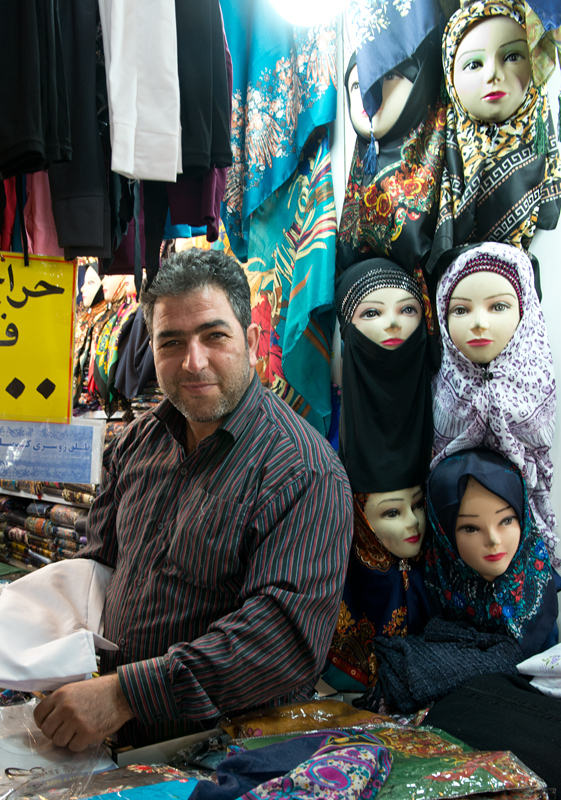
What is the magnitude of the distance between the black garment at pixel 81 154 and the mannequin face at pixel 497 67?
1.03m

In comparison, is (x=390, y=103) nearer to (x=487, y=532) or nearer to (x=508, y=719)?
(x=487, y=532)

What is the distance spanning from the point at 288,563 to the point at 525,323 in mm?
990

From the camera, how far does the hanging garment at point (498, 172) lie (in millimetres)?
1667

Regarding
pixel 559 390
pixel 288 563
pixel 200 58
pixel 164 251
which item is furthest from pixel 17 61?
pixel 164 251

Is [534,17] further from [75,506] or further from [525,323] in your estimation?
[75,506]

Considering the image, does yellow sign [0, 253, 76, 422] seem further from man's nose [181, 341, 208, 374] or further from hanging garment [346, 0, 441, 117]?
hanging garment [346, 0, 441, 117]

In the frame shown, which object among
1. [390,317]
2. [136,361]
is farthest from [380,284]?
[136,361]

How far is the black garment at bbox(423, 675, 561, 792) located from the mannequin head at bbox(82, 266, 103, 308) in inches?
123

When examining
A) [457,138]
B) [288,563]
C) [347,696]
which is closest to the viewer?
[288,563]

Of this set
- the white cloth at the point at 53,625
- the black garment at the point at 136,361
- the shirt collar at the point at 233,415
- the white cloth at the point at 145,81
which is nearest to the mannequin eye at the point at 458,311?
the shirt collar at the point at 233,415

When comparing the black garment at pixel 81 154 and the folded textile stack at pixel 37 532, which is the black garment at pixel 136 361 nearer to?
the folded textile stack at pixel 37 532

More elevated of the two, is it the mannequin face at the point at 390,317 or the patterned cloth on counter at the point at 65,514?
the mannequin face at the point at 390,317

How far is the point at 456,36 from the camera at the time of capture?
1.73m

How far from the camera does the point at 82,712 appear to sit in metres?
1.01
